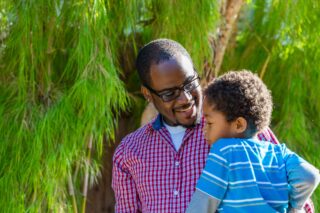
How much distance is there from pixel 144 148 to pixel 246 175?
0.58 meters

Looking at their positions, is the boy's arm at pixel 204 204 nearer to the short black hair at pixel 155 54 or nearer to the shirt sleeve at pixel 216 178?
the shirt sleeve at pixel 216 178

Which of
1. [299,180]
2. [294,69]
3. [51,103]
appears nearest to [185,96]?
[299,180]

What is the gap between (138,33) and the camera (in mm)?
3314

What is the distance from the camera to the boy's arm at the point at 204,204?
168cm

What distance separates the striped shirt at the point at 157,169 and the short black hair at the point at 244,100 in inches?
7.5

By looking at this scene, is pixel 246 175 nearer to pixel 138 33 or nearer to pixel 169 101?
pixel 169 101

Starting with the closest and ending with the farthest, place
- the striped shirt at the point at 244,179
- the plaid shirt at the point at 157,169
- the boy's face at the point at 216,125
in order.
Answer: the striped shirt at the point at 244,179 → the boy's face at the point at 216,125 → the plaid shirt at the point at 157,169

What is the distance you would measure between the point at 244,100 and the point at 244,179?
0.74 ft

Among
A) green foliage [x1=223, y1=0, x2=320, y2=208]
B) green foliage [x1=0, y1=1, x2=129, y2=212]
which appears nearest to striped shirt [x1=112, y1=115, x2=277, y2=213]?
green foliage [x1=0, y1=1, x2=129, y2=212]

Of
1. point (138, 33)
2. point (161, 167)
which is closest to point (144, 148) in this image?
point (161, 167)

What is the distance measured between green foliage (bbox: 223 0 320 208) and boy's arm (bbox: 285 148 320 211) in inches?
51.3

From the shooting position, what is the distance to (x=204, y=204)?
1.68 m

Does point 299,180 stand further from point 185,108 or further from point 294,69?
Result: point 294,69

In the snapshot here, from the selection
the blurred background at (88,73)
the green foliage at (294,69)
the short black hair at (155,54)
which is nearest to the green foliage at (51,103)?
the blurred background at (88,73)
